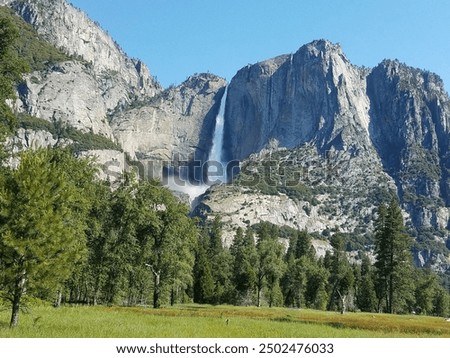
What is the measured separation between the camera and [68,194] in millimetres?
22078

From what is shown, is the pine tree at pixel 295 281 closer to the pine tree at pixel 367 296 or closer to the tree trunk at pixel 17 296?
the pine tree at pixel 367 296

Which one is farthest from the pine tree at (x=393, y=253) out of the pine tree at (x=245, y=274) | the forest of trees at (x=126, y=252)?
the pine tree at (x=245, y=274)

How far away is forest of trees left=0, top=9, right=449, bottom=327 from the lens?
67.3 ft

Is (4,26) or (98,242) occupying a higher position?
(4,26)

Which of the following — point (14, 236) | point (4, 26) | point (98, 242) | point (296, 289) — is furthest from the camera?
point (296, 289)

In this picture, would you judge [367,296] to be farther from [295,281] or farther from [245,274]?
[245,274]

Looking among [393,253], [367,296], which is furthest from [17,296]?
[367,296]

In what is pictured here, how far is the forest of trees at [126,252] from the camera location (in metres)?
20.5

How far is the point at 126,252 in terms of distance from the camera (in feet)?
158

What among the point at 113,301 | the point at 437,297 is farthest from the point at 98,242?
the point at 437,297

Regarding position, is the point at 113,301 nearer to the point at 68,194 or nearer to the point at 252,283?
the point at 252,283

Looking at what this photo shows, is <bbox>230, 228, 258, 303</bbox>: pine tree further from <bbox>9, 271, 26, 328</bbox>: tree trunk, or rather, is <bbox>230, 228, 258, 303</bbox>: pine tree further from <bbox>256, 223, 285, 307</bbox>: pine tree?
<bbox>9, 271, 26, 328</bbox>: tree trunk
